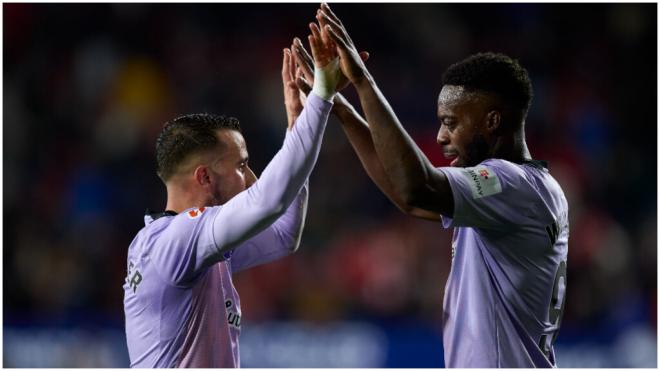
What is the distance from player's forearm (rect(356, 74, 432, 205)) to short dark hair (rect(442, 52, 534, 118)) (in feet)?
1.69

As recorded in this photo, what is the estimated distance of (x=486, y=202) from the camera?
3.54 m

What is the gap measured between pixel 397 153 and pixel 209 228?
2.70ft

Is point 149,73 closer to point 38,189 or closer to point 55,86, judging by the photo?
point 55,86

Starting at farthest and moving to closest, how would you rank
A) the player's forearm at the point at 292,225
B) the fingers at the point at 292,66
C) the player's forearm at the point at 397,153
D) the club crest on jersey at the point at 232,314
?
the player's forearm at the point at 292,225
the fingers at the point at 292,66
the club crest on jersey at the point at 232,314
the player's forearm at the point at 397,153

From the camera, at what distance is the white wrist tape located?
3.63 metres

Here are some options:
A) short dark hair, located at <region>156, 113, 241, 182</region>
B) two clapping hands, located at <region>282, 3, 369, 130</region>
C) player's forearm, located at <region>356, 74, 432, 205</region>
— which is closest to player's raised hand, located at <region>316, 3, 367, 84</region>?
two clapping hands, located at <region>282, 3, 369, 130</region>

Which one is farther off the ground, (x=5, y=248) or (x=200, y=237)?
(x=200, y=237)

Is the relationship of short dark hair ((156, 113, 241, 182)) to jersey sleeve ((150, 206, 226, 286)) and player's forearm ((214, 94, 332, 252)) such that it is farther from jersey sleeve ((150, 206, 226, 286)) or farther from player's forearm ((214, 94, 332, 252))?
player's forearm ((214, 94, 332, 252))

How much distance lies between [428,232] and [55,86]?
17.5ft

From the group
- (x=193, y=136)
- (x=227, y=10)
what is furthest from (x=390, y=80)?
(x=193, y=136)

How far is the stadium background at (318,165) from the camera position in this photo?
9266mm

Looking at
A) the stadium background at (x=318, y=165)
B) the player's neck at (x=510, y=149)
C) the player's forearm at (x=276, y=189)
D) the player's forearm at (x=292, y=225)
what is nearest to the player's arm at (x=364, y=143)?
the player's forearm at (x=292, y=225)

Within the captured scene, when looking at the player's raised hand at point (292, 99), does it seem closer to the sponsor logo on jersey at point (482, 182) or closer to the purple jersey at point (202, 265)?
the purple jersey at point (202, 265)

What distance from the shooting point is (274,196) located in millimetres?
3463
